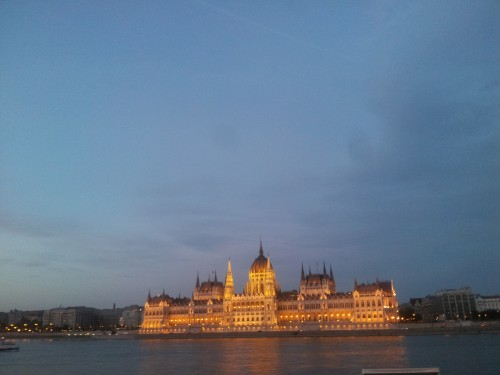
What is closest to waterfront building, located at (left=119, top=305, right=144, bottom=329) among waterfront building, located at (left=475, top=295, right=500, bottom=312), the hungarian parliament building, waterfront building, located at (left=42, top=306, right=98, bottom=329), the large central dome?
waterfront building, located at (left=42, top=306, right=98, bottom=329)

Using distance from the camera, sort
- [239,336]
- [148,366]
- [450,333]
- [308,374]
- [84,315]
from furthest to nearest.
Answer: [84,315] < [239,336] < [450,333] < [148,366] < [308,374]

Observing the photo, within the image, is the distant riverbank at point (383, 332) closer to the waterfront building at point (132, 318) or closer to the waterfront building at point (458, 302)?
the waterfront building at point (458, 302)

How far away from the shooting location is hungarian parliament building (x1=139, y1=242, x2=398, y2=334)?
109m

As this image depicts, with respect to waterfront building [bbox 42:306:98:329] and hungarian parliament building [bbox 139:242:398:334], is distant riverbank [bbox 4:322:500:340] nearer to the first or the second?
hungarian parliament building [bbox 139:242:398:334]

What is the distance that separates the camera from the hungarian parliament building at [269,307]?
109 metres

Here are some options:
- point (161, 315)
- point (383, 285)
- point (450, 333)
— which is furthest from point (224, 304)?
point (450, 333)

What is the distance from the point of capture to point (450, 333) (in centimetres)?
9181

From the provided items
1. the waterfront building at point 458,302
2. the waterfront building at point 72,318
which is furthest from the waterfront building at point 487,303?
the waterfront building at point 72,318

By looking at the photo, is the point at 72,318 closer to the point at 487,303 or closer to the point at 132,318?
the point at 132,318

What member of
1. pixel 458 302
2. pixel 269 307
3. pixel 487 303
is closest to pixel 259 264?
pixel 269 307

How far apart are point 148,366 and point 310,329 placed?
7250 cm

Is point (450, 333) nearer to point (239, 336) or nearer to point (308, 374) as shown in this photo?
point (239, 336)

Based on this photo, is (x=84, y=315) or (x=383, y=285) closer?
(x=383, y=285)

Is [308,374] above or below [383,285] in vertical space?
below
